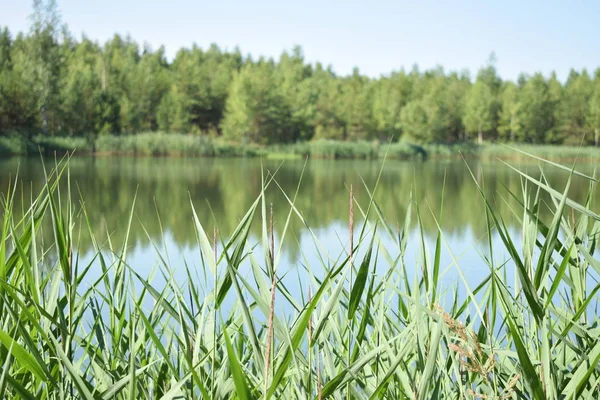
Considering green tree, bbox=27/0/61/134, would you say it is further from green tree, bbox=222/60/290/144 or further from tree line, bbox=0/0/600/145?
green tree, bbox=222/60/290/144

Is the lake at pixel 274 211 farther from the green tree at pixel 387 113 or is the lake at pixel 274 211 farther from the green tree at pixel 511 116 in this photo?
the green tree at pixel 511 116

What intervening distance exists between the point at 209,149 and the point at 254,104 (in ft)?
31.8

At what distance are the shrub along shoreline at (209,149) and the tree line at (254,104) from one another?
2852 mm

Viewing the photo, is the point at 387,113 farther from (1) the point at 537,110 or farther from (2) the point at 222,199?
(2) the point at 222,199

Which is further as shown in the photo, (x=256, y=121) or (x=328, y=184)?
(x=256, y=121)

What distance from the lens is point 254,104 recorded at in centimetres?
3672

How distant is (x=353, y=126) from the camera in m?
43.8

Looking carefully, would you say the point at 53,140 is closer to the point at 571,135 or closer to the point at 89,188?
the point at 89,188

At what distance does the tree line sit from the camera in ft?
89.4

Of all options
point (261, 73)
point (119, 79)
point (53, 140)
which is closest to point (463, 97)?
point (261, 73)

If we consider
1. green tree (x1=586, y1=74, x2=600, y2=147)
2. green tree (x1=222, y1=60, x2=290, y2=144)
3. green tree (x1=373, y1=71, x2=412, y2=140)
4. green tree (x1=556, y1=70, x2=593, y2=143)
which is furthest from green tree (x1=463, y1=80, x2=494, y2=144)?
green tree (x1=222, y1=60, x2=290, y2=144)

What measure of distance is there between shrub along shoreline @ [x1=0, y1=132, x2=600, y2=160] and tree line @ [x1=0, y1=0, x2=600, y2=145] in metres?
2.85

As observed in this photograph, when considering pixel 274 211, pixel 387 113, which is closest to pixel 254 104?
pixel 387 113

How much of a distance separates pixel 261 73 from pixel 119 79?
329 inches
